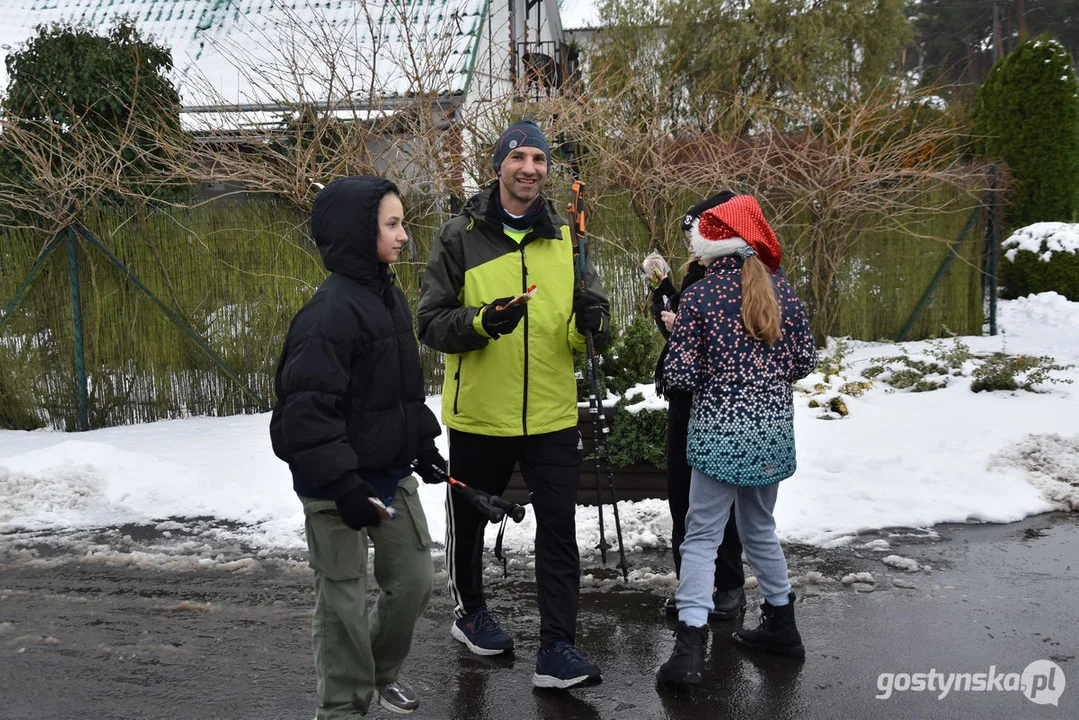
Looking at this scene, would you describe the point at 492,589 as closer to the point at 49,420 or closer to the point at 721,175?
the point at 721,175

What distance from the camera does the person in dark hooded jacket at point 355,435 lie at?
9.89ft

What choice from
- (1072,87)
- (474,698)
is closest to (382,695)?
(474,698)

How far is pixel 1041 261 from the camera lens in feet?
47.8

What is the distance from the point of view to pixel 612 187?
9.91 meters

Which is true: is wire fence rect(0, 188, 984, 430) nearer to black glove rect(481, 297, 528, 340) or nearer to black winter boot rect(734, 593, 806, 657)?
black glove rect(481, 297, 528, 340)

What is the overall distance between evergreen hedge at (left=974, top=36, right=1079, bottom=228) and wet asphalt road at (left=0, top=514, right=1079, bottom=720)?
485 inches

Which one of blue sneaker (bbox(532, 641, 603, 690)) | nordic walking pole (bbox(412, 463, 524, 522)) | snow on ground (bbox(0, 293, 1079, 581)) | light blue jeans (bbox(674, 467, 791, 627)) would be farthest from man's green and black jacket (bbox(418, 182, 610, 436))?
snow on ground (bbox(0, 293, 1079, 581))

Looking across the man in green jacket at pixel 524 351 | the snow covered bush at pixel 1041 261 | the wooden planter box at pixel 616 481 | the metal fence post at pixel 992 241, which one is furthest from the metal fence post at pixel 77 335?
the snow covered bush at pixel 1041 261

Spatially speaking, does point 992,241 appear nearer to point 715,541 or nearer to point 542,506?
point 715,541

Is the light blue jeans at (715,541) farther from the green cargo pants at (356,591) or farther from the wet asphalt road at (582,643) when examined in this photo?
the green cargo pants at (356,591)

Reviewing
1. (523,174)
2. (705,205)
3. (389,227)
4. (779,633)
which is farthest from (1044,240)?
(389,227)

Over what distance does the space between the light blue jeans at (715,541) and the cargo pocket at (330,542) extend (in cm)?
138

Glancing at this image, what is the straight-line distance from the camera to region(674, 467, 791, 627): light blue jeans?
12.7 feet

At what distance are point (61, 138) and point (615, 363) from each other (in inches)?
249
